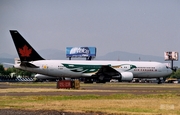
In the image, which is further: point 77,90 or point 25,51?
point 25,51

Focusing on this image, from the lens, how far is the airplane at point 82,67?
88.1m

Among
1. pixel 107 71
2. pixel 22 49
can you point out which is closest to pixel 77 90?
pixel 22 49

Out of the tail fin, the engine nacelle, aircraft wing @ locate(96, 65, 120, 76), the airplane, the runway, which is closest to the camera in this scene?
the runway

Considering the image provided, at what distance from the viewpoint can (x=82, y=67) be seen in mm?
90500

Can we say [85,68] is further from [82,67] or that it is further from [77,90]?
[77,90]

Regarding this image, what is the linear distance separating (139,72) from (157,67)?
419 centimetres

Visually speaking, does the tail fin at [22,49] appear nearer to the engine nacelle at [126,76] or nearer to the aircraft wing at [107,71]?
the aircraft wing at [107,71]

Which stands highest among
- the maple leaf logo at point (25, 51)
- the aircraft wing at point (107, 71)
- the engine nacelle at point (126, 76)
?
the maple leaf logo at point (25, 51)

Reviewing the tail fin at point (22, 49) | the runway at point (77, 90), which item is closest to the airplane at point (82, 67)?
the tail fin at point (22, 49)

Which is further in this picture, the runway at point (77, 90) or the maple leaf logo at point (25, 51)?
the maple leaf logo at point (25, 51)

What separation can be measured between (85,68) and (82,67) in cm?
62

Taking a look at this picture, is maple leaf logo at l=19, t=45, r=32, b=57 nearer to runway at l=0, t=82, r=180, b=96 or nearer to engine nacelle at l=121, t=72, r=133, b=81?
engine nacelle at l=121, t=72, r=133, b=81

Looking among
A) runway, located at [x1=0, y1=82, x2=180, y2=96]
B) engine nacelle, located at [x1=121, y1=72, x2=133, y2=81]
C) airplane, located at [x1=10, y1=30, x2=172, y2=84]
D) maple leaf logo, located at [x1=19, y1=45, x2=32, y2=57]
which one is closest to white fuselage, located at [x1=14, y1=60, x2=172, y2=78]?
airplane, located at [x1=10, y1=30, x2=172, y2=84]

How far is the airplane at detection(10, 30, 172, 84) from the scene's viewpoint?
3467 inches
